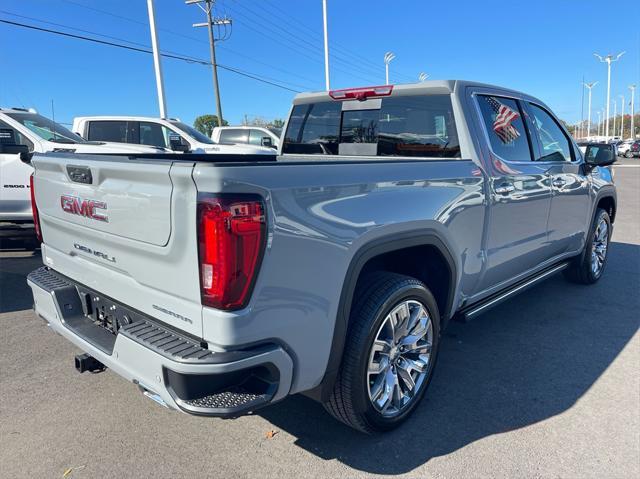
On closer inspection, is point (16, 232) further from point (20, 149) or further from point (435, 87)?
point (435, 87)

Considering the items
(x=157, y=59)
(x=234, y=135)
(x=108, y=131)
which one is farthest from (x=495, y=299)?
(x=157, y=59)

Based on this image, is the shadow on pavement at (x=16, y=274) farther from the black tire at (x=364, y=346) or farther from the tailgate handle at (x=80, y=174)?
the black tire at (x=364, y=346)

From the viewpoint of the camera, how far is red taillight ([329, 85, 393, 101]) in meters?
3.68

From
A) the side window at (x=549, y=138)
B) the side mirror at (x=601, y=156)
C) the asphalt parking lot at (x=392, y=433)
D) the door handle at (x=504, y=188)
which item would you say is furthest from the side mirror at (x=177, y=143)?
the door handle at (x=504, y=188)

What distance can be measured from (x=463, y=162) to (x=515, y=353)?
5.44ft

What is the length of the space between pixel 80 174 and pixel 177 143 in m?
8.78

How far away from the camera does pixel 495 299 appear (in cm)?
363

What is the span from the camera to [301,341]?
6.97ft

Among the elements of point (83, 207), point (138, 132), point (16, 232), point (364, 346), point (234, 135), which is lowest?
point (364, 346)

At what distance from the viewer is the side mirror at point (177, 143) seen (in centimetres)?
1050

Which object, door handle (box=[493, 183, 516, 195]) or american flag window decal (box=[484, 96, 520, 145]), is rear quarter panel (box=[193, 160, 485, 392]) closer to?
door handle (box=[493, 183, 516, 195])

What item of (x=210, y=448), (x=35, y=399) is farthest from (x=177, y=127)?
(x=210, y=448)

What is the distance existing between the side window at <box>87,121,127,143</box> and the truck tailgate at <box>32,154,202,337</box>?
8.62 meters

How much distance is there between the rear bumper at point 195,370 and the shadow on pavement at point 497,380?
823 millimetres
